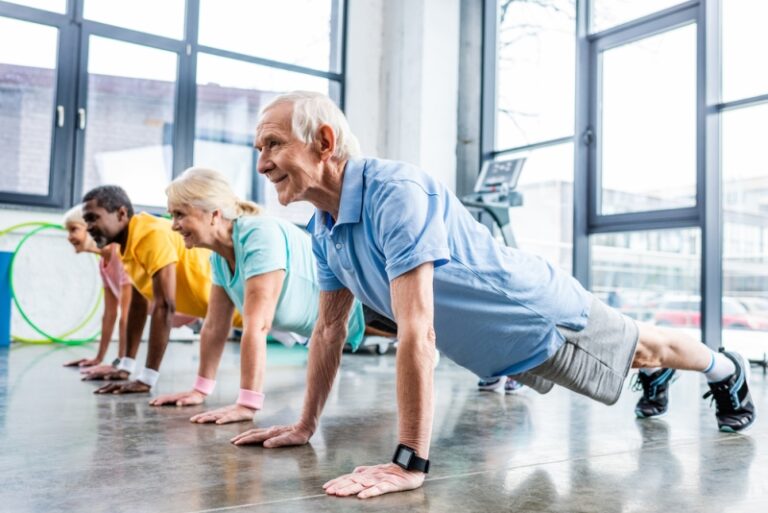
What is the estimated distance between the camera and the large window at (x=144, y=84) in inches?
202

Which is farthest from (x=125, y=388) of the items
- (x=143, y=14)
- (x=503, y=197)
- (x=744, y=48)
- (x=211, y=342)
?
(x=744, y=48)

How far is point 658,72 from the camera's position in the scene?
4914mm

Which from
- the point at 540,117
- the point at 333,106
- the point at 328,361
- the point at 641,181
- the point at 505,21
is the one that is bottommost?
the point at 328,361

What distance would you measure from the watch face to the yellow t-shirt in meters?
1.57

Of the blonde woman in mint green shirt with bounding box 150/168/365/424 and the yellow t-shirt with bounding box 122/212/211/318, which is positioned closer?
the blonde woman in mint green shirt with bounding box 150/168/365/424

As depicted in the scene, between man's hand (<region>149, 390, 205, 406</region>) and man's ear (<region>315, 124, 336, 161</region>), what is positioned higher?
man's ear (<region>315, 124, 336, 161</region>)

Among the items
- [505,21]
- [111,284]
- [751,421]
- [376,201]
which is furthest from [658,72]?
[376,201]

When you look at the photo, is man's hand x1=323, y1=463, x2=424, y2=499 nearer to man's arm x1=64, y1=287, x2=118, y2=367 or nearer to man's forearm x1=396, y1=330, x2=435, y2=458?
man's forearm x1=396, y1=330, x2=435, y2=458

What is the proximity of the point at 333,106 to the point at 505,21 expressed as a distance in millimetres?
5154

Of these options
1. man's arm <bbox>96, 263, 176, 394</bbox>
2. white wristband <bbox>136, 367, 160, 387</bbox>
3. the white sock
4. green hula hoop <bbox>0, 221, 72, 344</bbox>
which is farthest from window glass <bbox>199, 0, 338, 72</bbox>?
the white sock

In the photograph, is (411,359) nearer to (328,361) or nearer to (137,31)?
(328,361)

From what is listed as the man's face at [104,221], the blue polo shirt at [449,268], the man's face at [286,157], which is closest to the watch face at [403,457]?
the blue polo shirt at [449,268]

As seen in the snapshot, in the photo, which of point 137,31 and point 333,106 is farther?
point 137,31

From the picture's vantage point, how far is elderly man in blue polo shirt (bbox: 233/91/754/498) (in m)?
1.34
